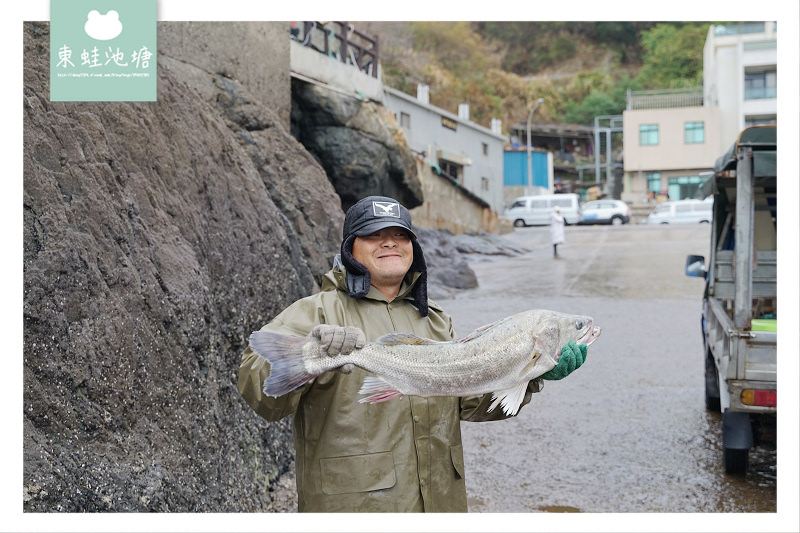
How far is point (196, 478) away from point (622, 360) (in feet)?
21.2

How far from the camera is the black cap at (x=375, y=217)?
2.63m

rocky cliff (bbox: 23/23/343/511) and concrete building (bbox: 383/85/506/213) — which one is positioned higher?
concrete building (bbox: 383/85/506/213)

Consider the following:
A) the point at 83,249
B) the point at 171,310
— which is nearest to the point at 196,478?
the point at 171,310

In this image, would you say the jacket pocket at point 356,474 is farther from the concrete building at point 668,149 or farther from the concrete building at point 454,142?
the concrete building at point 668,149

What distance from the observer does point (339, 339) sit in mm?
2377

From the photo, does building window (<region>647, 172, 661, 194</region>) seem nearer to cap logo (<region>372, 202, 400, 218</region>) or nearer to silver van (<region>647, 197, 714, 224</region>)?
silver van (<region>647, 197, 714, 224</region>)

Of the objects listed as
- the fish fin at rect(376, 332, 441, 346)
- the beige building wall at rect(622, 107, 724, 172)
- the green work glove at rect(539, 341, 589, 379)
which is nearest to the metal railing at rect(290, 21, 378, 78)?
the fish fin at rect(376, 332, 441, 346)

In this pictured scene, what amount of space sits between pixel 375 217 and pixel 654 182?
39109 mm

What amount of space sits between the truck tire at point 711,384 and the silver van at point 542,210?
953 inches

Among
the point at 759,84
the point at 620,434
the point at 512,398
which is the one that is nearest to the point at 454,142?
the point at 759,84

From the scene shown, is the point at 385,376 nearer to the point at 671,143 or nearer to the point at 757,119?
the point at 757,119

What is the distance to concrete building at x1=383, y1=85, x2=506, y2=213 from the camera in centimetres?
2506

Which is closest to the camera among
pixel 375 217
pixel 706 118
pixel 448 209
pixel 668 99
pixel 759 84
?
pixel 375 217

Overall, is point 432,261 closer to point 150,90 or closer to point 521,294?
point 521,294
